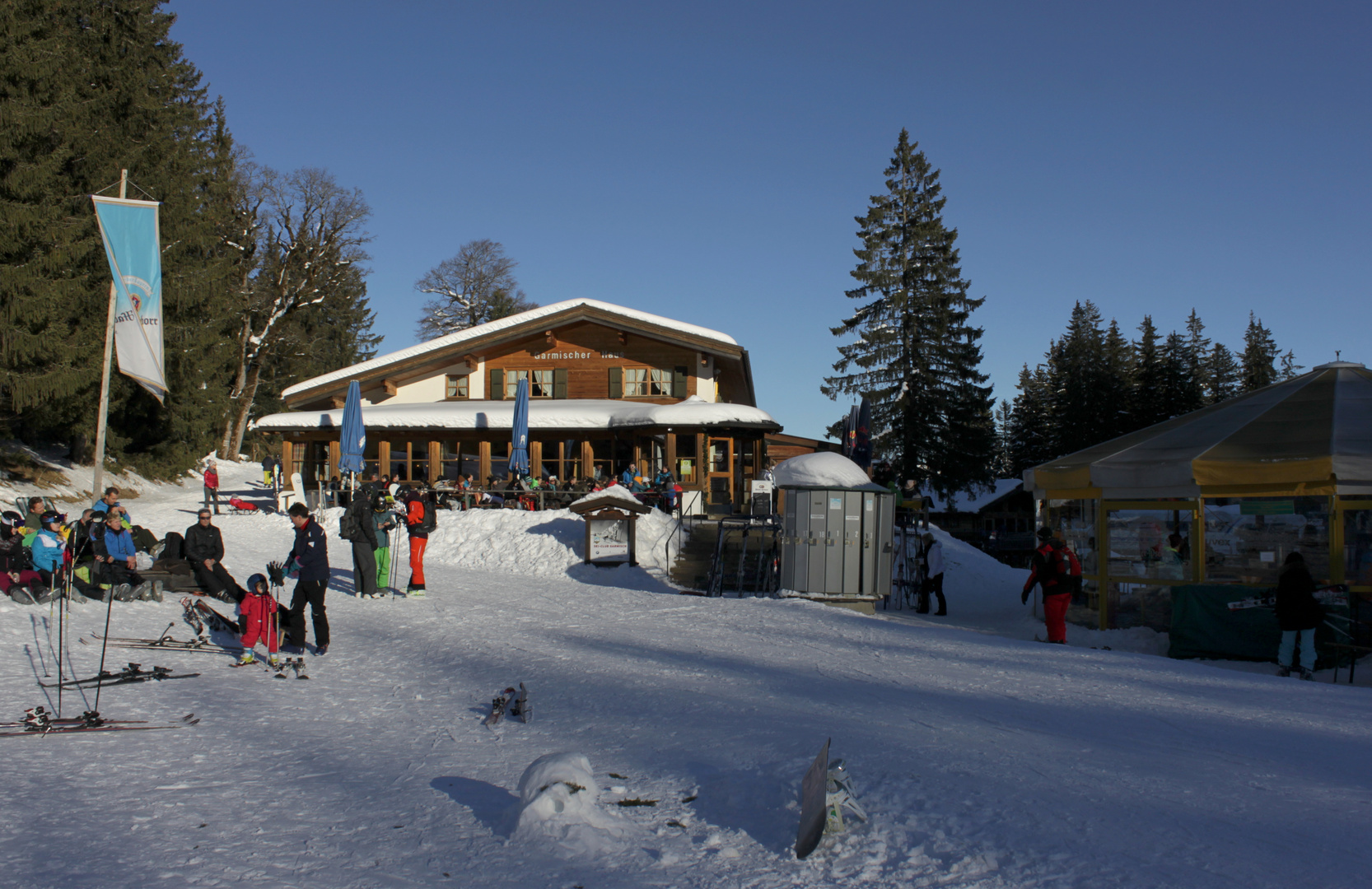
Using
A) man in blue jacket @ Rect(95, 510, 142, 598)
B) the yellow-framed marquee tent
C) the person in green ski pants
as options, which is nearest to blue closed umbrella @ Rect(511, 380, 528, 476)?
the person in green ski pants

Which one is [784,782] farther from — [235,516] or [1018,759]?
[235,516]

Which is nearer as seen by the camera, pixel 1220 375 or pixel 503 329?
pixel 503 329

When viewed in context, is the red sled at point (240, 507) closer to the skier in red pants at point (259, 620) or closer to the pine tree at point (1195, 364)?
the skier in red pants at point (259, 620)

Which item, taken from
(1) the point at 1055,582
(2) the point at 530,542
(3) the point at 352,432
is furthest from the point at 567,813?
(3) the point at 352,432

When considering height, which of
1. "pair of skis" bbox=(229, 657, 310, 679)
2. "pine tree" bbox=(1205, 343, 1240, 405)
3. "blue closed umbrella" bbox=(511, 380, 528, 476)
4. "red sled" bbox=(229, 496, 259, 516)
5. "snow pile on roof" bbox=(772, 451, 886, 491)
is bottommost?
"pair of skis" bbox=(229, 657, 310, 679)

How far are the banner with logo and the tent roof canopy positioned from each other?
15041mm

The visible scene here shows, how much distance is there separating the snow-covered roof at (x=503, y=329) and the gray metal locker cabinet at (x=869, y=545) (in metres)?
14.2

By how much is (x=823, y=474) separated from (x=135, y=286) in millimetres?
11568

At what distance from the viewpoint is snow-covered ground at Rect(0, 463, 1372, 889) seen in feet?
13.3

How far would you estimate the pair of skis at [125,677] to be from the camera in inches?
285

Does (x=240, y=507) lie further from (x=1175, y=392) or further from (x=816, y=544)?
(x=1175, y=392)

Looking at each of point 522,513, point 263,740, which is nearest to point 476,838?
point 263,740

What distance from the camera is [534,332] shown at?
28.7m

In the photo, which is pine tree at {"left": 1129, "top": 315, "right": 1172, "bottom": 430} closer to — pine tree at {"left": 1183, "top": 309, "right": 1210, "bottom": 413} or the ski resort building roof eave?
pine tree at {"left": 1183, "top": 309, "right": 1210, "bottom": 413}
